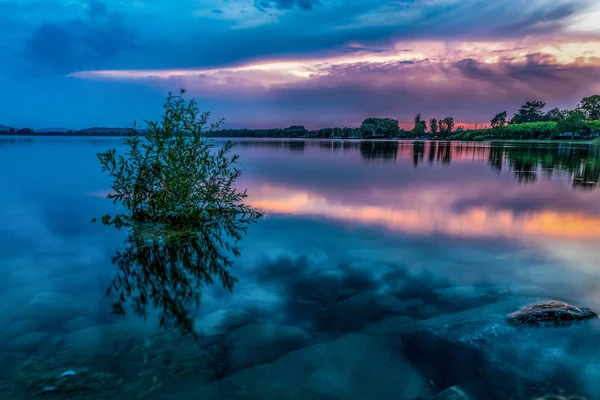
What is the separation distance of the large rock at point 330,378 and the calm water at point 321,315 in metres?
0.02

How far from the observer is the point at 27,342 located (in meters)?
6.98

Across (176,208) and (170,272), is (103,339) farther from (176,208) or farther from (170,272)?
(176,208)

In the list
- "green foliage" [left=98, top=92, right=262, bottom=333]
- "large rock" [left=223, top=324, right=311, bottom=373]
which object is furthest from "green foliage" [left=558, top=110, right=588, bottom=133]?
"large rock" [left=223, top=324, right=311, bottom=373]

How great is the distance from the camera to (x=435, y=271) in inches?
420

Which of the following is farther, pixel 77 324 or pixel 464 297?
pixel 464 297

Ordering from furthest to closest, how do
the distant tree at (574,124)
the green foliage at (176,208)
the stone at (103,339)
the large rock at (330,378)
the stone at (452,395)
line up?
the distant tree at (574,124), the green foliage at (176,208), the stone at (103,339), the large rock at (330,378), the stone at (452,395)

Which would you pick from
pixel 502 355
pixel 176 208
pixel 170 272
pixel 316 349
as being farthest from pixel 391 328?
pixel 176 208

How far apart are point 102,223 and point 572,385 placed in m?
17.2

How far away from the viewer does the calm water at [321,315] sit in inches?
232

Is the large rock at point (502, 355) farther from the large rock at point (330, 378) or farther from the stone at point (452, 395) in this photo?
the large rock at point (330, 378)

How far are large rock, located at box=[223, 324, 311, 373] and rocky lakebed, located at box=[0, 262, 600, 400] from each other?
0.02 m

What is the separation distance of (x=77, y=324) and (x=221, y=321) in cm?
297

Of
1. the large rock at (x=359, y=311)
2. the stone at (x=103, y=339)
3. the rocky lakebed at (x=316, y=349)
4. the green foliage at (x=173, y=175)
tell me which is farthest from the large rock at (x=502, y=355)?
the green foliage at (x=173, y=175)

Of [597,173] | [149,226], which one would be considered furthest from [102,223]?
[597,173]
